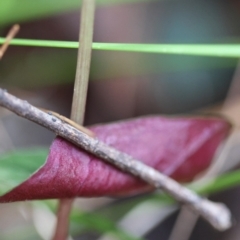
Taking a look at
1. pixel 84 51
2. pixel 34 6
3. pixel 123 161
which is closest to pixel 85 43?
pixel 84 51

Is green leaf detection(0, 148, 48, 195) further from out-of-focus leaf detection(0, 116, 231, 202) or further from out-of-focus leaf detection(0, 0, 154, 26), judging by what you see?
out-of-focus leaf detection(0, 0, 154, 26)

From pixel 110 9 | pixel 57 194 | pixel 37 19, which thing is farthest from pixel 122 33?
pixel 57 194

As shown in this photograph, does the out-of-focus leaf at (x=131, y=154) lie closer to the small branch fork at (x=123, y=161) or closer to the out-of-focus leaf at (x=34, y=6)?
the small branch fork at (x=123, y=161)

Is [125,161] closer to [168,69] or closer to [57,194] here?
[57,194]

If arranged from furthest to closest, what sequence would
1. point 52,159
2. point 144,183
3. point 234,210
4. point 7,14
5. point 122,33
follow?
point 122,33
point 234,210
point 7,14
point 144,183
point 52,159

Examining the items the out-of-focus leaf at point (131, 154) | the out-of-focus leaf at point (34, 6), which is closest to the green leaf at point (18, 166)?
the out-of-focus leaf at point (131, 154)

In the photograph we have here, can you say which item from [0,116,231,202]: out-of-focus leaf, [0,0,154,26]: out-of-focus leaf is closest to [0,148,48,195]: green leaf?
[0,116,231,202]: out-of-focus leaf
